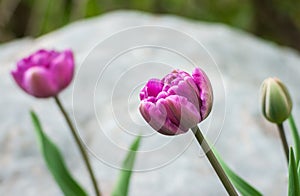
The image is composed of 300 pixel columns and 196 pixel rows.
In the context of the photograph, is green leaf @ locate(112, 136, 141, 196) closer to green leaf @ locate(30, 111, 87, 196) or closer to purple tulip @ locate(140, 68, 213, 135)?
green leaf @ locate(30, 111, 87, 196)

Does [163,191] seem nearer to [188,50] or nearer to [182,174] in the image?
[182,174]

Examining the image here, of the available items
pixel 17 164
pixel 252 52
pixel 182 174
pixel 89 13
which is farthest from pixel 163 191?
pixel 89 13

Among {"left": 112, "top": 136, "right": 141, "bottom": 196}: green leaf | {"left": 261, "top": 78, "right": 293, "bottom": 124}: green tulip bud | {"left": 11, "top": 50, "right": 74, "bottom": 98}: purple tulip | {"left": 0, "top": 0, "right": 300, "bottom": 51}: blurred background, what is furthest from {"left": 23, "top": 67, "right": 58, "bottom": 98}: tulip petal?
{"left": 0, "top": 0, "right": 300, "bottom": 51}: blurred background

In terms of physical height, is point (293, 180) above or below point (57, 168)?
above

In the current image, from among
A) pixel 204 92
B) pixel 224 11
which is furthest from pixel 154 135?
pixel 224 11

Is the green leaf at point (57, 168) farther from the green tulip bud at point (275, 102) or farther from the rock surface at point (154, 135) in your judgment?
the green tulip bud at point (275, 102)

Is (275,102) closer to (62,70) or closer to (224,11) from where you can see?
(62,70)
